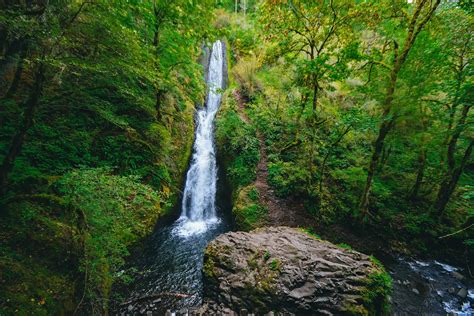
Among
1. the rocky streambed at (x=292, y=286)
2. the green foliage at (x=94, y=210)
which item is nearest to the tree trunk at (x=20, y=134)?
the green foliage at (x=94, y=210)

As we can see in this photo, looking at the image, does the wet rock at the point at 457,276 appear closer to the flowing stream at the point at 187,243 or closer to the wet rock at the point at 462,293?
the wet rock at the point at 462,293

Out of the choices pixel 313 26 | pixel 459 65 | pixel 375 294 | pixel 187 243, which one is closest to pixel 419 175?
pixel 459 65

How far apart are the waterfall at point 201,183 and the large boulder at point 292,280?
380 cm

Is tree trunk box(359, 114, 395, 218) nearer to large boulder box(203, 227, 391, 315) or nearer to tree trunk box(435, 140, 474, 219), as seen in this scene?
tree trunk box(435, 140, 474, 219)

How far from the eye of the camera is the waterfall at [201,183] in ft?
29.1

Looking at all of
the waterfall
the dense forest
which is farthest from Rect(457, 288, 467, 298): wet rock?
the waterfall

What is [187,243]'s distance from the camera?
294 inches

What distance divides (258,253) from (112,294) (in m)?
3.51

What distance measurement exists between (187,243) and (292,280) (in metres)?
4.38

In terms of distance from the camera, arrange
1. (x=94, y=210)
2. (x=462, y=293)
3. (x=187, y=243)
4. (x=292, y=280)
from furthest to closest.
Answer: (x=187, y=243) → (x=462, y=293) → (x=292, y=280) → (x=94, y=210)

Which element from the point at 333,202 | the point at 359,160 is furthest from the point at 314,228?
the point at 359,160

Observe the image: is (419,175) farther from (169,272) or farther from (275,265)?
(169,272)

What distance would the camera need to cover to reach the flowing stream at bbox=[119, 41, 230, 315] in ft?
16.6

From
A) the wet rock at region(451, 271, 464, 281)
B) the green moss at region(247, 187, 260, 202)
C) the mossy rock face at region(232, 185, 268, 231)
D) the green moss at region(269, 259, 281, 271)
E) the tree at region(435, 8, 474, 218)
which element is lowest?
the wet rock at region(451, 271, 464, 281)
